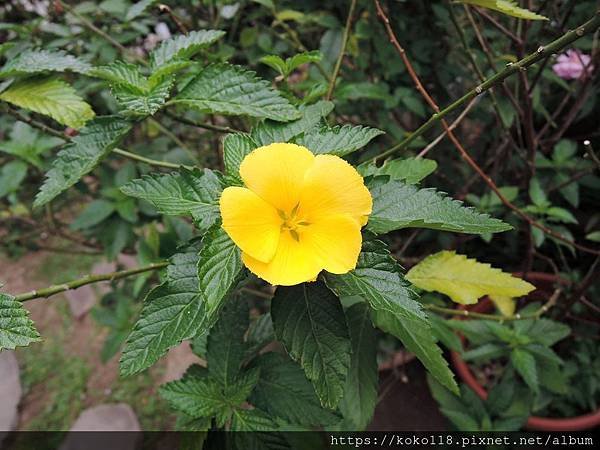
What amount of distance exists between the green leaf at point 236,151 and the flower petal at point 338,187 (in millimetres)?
110

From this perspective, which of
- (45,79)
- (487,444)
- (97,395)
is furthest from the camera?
(97,395)

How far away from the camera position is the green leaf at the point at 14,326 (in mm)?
584

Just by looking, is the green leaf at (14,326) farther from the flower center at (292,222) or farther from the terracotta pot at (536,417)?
the terracotta pot at (536,417)

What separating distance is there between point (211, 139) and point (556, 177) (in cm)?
120

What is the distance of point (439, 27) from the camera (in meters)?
1.62

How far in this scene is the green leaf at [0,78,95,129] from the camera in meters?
0.85

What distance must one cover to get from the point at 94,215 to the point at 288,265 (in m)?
1.16

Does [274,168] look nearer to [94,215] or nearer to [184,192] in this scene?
[184,192]

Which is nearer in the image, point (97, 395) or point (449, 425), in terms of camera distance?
point (449, 425)

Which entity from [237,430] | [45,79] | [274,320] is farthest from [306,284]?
[45,79]

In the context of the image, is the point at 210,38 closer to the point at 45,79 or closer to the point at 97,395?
the point at 45,79


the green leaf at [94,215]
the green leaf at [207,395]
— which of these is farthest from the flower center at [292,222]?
the green leaf at [94,215]

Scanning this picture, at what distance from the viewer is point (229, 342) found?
2.89 feet

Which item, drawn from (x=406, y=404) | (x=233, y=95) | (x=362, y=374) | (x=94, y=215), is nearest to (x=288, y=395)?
(x=362, y=374)
